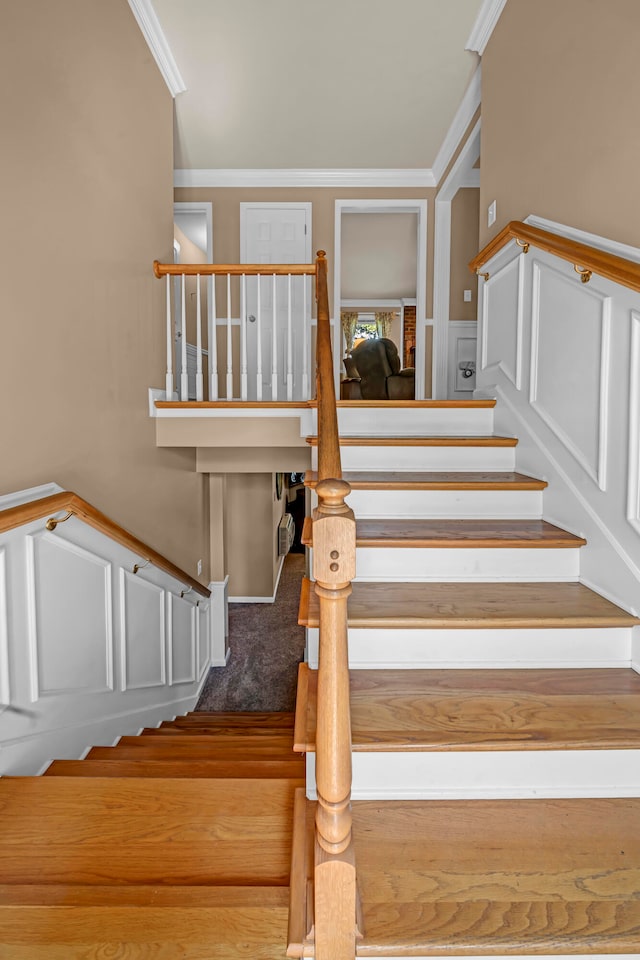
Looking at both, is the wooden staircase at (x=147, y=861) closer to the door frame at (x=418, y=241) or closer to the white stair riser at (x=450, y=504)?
the white stair riser at (x=450, y=504)

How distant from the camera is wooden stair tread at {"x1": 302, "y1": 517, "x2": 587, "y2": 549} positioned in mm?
1827

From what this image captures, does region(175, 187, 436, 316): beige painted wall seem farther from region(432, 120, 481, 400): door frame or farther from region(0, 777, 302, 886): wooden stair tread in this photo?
region(0, 777, 302, 886): wooden stair tread

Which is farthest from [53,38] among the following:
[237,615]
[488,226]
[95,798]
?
[237,615]

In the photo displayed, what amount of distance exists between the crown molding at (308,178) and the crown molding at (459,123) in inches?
8.9

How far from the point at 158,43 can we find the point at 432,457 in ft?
9.71

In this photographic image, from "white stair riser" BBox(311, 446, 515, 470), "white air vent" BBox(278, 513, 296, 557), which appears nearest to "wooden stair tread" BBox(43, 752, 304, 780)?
"white stair riser" BBox(311, 446, 515, 470)

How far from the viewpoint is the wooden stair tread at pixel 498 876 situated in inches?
37.0

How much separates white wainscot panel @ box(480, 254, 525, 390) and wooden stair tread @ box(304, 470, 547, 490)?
519 mm

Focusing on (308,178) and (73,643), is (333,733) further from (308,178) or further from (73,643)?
(308,178)

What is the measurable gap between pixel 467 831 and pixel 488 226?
3006mm

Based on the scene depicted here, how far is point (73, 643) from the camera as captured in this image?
6.43 ft

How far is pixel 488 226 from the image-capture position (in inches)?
118

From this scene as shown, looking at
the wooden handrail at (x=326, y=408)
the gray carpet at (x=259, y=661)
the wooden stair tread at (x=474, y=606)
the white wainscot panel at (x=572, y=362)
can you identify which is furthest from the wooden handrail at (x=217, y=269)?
the gray carpet at (x=259, y=661)

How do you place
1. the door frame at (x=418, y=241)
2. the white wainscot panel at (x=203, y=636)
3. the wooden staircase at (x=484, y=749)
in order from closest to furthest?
the wooden staircase at (x=484, y=749) → the white wainscot panel at (x=203, y=636) → the door frame at (x=418, y=241)
